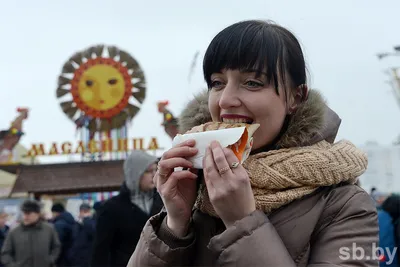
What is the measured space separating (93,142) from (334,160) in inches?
846

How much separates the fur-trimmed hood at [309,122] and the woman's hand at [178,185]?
0.22 m

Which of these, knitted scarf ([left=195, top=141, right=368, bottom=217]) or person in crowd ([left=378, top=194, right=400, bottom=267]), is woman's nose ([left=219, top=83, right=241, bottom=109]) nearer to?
knitted scarf ([left=195, top=141, right=368, bottom=217])

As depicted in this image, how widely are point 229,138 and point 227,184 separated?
0.40 ft

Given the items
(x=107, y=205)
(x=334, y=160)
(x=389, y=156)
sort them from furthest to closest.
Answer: (x=389, y=156)
(x=107, y=205)
(x=334, y=160)

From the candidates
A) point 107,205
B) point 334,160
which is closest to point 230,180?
point 334,160

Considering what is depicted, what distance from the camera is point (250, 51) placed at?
1.49 metres

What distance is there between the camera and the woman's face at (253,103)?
1482mm

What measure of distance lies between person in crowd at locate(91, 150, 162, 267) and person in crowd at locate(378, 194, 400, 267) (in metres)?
2.22

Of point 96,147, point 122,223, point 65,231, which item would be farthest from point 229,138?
point 96,147

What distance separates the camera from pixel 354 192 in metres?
Result: 1.47

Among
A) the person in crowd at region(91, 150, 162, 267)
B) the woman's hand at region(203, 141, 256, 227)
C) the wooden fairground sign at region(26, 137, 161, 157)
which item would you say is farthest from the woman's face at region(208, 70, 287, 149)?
the wooden fairground sign at region(26, 137, 161, 157)

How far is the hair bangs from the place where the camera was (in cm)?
149

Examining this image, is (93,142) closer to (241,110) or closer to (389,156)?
(389,156)

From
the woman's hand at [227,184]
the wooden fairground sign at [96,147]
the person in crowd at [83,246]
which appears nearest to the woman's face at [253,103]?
the woman's hand at [227,184]
